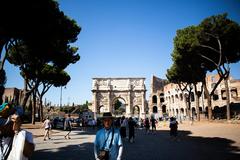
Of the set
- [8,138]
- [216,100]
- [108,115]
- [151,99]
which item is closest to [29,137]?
[8,138]

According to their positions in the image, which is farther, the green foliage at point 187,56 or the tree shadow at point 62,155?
the green foliage at point 187,56

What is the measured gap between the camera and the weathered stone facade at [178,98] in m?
41.1

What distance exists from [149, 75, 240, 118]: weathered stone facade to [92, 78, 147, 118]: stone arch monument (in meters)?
6.02

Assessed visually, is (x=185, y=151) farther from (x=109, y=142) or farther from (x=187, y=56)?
(x=187, y=56)

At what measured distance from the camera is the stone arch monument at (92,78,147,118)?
48.5 metres

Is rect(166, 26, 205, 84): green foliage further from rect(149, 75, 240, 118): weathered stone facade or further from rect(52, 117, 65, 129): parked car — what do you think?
rect(52, 117, 65, 129): parked car

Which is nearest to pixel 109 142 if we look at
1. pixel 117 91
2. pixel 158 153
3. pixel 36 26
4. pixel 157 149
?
pixel 158 153

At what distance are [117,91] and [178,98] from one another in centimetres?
1369

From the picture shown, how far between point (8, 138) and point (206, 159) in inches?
250

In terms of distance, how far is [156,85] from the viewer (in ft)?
212

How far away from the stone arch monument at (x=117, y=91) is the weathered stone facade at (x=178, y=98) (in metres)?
6.02

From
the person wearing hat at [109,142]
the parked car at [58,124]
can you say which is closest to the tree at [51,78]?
the parked car at [58,124]

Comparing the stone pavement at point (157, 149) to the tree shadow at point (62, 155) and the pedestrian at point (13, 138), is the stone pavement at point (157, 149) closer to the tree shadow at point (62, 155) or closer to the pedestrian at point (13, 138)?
the tree shadow at point (62, 155)

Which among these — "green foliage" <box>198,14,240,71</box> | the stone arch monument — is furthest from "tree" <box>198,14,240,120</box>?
the stone arch monument
